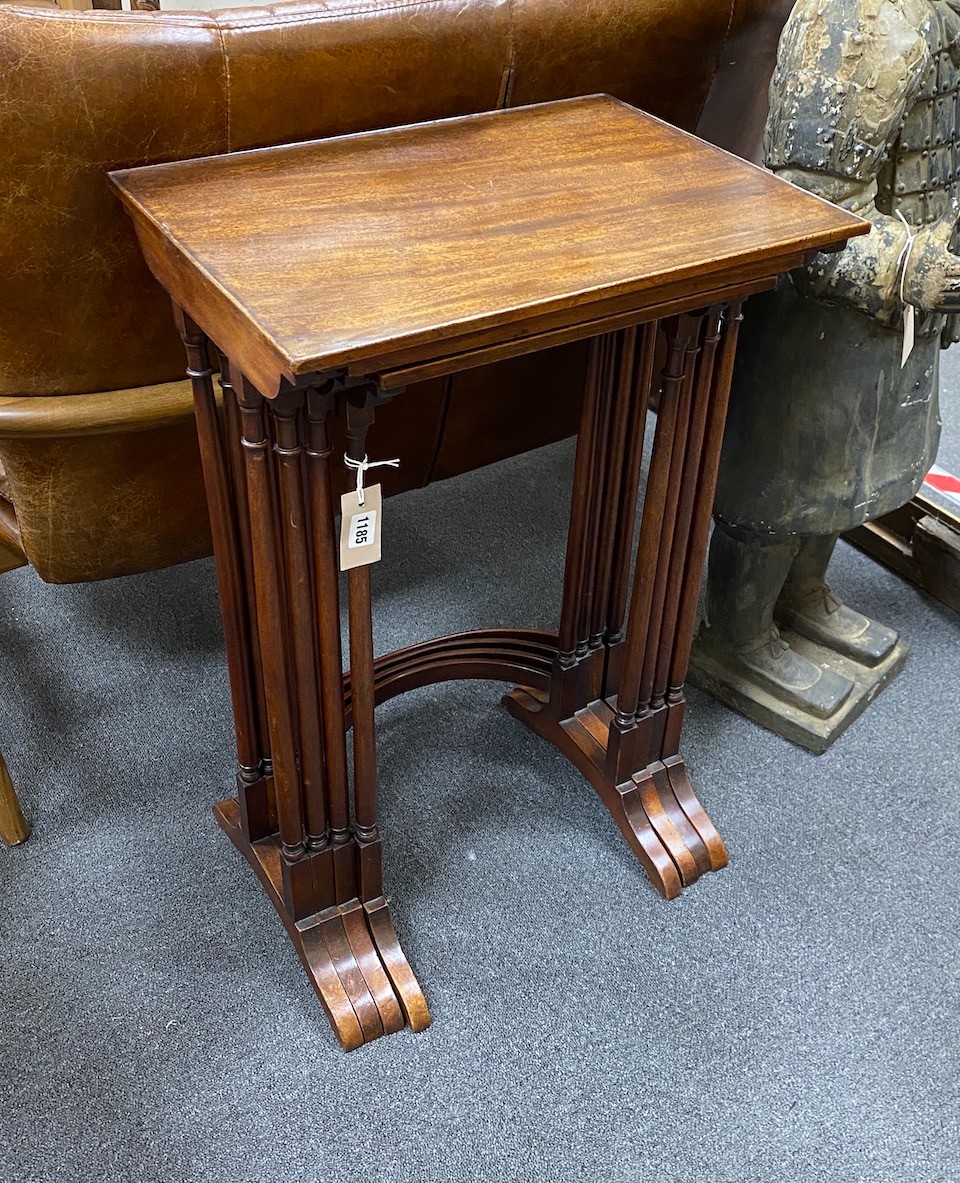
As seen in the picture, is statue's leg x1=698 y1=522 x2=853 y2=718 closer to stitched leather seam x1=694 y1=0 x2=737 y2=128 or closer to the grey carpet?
the grey carpet

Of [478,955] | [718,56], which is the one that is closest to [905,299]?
[718,56]

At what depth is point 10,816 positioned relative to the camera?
1413 mm

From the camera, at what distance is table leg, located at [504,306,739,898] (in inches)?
46.3

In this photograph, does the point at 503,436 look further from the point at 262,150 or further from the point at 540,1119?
the point at 540,1119

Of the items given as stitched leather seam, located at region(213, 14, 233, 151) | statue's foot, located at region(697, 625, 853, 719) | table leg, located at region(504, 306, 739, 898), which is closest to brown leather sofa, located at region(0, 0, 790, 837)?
stitched leather seam, located at region(213, 14, 233, 151)

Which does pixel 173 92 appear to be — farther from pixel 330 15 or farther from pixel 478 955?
pixel 478 955

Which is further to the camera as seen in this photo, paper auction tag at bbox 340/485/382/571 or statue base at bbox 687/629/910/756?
statue base at bbox 687/629/910/756

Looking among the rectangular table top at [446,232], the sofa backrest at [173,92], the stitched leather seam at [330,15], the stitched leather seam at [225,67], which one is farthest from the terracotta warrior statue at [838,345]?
the stitched leather seam at [225,67]

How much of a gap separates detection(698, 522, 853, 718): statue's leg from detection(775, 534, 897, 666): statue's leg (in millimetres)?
53

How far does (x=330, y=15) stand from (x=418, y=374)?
0.44 m

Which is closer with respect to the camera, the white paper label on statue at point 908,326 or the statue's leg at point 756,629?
the white paper label on statue at point 908,326

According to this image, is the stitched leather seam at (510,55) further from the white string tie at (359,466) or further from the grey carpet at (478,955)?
the grey carpet at (478,955)

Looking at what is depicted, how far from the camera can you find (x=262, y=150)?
1.09 metres

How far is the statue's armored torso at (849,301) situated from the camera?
1.11 m
